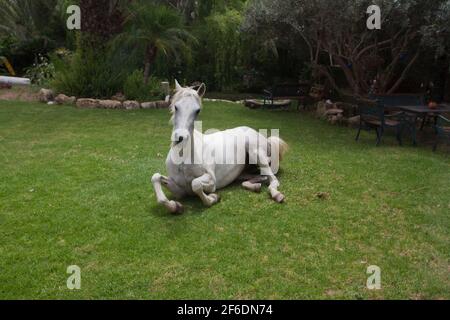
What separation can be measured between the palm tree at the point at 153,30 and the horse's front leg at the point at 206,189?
8.52 m

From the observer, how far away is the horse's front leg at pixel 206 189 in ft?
13.8

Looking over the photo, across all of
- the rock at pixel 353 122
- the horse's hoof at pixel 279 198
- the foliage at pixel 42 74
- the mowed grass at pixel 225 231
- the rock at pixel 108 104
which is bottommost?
the mowed grass at pixel 225 231

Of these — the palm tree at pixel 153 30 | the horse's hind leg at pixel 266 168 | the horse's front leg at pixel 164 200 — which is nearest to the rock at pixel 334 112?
the palm tree at pixel 153 30

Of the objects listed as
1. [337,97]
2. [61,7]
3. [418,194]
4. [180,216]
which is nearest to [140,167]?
[180,216]

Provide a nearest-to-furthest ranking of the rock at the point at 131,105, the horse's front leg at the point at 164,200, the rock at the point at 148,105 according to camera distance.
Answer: the horse's front leg at the point at 164,200, the rock at the point at 131,105, the rock at the point at 148,105

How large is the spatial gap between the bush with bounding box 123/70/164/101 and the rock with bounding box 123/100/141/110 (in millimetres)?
461

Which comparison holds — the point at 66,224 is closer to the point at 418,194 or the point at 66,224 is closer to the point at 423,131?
the point at 418,194

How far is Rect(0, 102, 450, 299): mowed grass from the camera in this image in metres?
3.13

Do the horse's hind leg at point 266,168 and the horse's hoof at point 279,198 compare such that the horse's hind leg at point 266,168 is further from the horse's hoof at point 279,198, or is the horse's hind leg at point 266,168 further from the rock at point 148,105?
the rock at point 148,105

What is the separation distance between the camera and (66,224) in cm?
Answer: 409

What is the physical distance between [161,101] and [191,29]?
5140 mm

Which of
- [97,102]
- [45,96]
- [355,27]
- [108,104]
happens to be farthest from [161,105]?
[355,27]

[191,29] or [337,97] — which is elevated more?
[191,29]

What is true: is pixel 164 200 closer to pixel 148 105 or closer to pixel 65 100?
pixel 148 105
